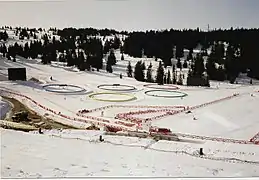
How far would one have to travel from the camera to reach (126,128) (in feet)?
19.5

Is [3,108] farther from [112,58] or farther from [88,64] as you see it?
[112,58]

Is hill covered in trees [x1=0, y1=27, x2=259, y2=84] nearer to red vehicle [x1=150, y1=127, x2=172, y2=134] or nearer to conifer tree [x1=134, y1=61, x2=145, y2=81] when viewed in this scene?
conifer tree [x1=134, y1=61, x2=145, y2=81]

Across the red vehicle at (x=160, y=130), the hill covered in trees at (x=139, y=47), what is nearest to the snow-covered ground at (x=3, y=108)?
A: the hill covered in trees at (x=139, y=47)

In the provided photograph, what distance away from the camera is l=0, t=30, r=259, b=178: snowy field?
4.34 meters

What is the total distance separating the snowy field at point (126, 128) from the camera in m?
4.34

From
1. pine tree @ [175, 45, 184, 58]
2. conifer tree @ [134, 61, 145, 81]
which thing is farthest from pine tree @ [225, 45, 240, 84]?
conifer tree @ [134, 61, 145, 81]

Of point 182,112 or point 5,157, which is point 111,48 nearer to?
point 182,112

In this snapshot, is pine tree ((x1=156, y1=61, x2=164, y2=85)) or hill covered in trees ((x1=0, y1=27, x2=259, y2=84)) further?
pine tree ((x1=156, y1=61, x2=164, y2=85))

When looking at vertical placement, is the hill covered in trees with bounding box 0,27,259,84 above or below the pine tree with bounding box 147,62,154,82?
above

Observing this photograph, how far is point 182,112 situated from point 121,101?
3.30 feet

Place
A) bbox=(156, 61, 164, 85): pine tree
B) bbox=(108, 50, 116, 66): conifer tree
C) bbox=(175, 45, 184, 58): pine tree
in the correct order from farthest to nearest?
bbox=(156, 61, 164, 85): pine tree, bbox=(175, 45, 184, 58): pine tree, bbox=(108, 50, 116, 66): conifer tree

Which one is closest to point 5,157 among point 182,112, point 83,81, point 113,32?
point 83,81

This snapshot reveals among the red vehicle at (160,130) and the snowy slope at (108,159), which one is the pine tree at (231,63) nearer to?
the red vehicle at (160,130)

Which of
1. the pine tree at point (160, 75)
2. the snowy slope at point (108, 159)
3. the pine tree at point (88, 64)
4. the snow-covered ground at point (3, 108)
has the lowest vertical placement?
the snowy slope at point (108, 159)
